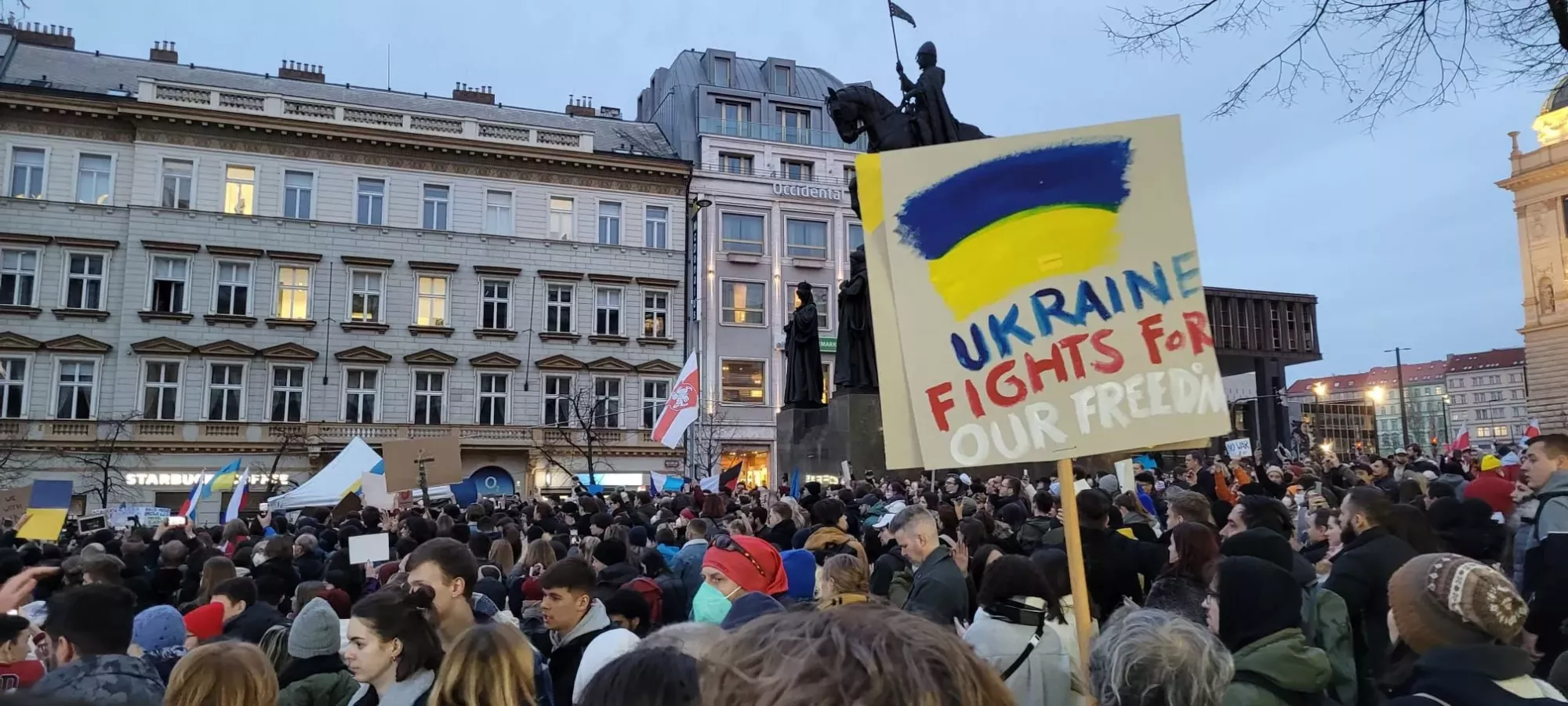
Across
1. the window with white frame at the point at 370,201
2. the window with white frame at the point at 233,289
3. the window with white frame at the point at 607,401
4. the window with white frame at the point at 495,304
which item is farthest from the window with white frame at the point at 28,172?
the window with white frame at the point at 607,401

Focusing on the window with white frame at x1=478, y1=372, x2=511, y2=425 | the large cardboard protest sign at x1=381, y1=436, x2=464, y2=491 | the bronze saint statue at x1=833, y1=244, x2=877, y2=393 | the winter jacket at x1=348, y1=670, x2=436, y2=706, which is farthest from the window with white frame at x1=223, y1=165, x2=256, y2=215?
the winter jacket at x1=348, y1=670, x2=436, y2=706

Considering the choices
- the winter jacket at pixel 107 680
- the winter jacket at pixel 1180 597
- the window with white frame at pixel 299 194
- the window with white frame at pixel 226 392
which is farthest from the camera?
the window with white frame at pixel 299 194

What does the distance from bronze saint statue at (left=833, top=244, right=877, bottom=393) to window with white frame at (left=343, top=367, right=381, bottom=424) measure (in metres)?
26.9

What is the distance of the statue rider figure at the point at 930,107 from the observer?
13.8m

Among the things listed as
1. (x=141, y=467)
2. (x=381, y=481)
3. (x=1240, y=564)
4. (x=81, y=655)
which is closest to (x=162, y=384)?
(x=141, y=467)

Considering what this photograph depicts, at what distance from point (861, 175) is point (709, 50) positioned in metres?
45.5

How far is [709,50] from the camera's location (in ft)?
155

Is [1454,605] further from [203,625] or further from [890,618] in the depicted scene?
[203,625]

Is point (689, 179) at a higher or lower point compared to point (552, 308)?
higher

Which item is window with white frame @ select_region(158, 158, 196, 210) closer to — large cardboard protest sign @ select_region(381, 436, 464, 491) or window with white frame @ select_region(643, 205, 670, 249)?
window with white frame @ select_region(643, 205, 670, 249)

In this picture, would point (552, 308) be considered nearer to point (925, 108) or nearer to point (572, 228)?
point (572, 228)

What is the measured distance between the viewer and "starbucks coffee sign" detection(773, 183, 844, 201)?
45.0 metres

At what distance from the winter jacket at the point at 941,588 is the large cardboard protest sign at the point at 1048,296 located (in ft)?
4.63

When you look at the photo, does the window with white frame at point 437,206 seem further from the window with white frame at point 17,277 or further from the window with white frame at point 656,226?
the window with white frame at point 17,277
